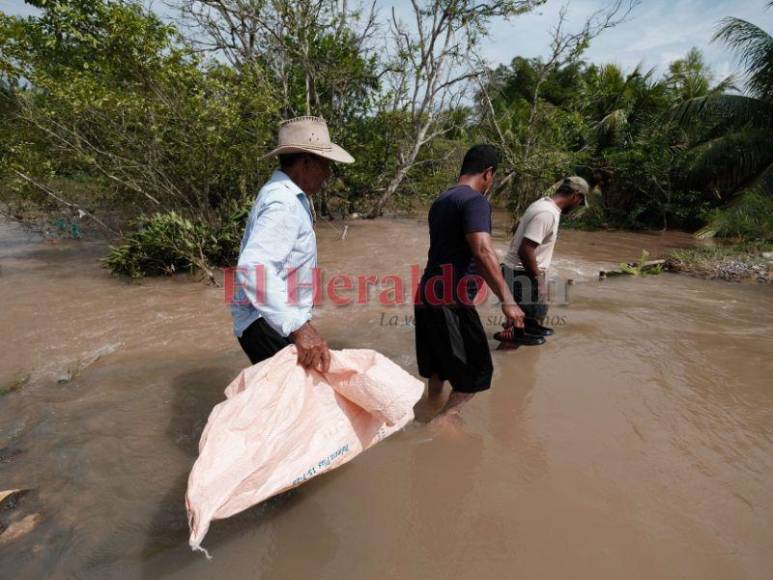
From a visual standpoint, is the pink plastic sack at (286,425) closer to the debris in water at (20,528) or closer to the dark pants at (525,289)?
the debris in water at (20,528)

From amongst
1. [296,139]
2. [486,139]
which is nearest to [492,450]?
[296,139]

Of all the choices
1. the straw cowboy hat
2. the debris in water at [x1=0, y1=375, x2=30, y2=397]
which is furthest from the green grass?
the debris in water at [x1=0, y1=375, x2=30, y2=397]

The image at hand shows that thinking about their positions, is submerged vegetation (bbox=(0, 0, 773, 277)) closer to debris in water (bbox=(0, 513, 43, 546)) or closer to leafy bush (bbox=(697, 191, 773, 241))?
leafy bush (bbox=(697, 191, 773, 241))

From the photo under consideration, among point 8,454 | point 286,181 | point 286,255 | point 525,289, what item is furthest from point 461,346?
point 8,454

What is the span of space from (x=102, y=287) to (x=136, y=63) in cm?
307

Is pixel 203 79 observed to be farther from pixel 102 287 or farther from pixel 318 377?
pixel 318 377

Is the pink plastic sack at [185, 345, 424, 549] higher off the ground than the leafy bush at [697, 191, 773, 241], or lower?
lower

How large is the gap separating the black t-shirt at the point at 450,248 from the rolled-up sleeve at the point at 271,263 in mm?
978

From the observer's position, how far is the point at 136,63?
233 inches

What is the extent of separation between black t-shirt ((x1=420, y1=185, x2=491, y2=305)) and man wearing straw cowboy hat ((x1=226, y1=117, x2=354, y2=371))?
0.69 meters

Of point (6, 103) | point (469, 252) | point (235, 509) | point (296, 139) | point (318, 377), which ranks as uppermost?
point (6, 103)

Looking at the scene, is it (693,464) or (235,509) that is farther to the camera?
(693,464)

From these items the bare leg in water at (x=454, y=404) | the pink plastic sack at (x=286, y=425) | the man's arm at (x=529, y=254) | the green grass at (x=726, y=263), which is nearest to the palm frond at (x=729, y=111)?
the green grass at (x=726, y=263)

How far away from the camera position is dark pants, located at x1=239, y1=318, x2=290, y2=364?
2.04 meters
